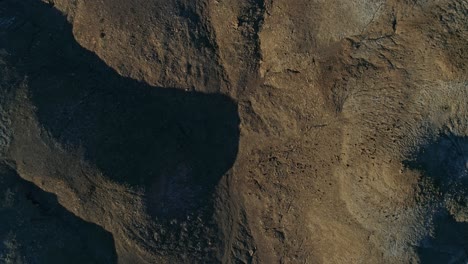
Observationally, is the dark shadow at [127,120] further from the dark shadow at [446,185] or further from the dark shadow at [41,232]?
the dark shadow at [446,185]

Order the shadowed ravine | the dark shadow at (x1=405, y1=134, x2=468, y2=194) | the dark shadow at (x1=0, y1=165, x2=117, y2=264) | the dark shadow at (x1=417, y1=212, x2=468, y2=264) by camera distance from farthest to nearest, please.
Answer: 1. the dark shadow at (x1=0, y1=165, x2=117, y2=264)
2. the shadowed ravine
3. the dark shadow at (x1=417, y1=212, x2=468, y2=264)
4. the dark shadow at (x1=405, y1=134, x2=468, y2=194)

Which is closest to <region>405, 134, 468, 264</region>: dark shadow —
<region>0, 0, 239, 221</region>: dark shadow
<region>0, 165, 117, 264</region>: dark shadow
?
<region>0, 0, 239, 221</region>: dark shadow

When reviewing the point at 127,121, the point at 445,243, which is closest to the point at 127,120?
the point at 127,121

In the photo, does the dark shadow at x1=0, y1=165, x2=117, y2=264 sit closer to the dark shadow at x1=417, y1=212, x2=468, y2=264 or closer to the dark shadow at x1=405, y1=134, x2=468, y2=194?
the dark shadow at x1=417, y1=212, x2=468, y2=264

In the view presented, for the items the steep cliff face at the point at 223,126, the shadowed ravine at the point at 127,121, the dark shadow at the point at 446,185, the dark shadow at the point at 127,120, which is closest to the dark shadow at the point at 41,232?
the steep cliff face at the point at 223,126

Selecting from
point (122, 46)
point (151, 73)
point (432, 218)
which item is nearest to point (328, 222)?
point (432, 218)

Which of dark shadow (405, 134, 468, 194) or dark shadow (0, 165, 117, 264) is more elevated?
dark shadow (405, 134, 468, 194)
